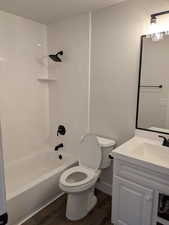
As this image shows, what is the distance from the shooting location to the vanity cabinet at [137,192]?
1.38m

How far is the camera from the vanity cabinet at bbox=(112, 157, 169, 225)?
4.52 ft

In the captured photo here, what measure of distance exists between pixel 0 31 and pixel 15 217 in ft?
7.06

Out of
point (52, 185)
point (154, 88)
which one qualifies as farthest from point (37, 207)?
point (154, 88)

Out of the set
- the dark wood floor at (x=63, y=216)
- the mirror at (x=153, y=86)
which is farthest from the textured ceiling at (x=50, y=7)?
the dark wood floor at (x=63, y=216)

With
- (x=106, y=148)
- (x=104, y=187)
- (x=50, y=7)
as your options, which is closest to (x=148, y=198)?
(x=106, y=148)

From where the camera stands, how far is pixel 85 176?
6.64ft

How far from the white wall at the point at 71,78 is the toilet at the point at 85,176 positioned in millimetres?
366

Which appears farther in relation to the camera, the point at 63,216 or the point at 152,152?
the point at 63,216

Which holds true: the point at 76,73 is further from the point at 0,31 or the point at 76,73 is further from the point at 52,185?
the point at 52,185

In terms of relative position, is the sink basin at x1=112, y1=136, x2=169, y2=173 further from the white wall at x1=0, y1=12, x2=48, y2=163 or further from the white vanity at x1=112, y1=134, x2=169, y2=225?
the white wall at x1=0, y1=12, x2=48, y2=163

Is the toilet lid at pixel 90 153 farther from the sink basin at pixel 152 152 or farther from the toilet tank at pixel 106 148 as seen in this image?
the sink basin at pixel 152 152

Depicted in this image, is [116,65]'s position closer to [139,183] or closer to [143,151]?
[143,151]

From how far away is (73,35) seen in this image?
2346 millimetres

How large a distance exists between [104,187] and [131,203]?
84 cm
